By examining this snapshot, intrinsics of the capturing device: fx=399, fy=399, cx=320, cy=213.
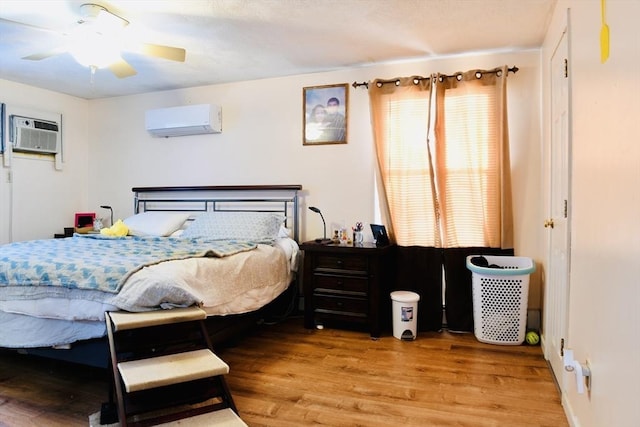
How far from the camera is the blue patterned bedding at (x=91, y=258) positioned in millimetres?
2115

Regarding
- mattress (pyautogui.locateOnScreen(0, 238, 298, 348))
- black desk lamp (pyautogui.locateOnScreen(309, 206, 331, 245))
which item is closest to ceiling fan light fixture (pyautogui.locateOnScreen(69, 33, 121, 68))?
mattress (pyautogui.locateOnScreen(0, 238, 298, 348))

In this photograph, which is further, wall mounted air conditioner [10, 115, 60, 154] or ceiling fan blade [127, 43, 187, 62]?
wall mounted air conditioner [10, 115, 60, 154]

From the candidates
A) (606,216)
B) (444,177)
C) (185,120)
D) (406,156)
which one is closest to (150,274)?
(606,216)

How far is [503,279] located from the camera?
3002mm

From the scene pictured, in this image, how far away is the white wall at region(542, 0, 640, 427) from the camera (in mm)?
1137

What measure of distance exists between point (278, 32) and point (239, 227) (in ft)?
5.48

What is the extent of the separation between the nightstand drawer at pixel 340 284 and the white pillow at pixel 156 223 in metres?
1.56

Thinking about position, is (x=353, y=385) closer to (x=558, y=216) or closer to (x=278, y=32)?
(x=558, y=216)

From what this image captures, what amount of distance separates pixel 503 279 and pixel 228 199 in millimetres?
2731

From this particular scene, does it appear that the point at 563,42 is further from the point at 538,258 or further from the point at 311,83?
the point at 311,83

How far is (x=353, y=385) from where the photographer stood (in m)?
2.35

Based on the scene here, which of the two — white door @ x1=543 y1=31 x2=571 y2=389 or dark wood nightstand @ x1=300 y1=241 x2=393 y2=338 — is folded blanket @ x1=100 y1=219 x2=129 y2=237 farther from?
white door @ x1=543 y1=31 x2=571 y2=389

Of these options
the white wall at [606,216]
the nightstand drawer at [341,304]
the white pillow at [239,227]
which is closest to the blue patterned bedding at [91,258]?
the white pillow at [239,227]

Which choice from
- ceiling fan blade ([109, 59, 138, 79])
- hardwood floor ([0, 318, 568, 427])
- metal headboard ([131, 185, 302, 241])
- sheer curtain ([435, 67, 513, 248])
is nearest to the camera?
hardwood floor ([0, 318, 568, 427])
